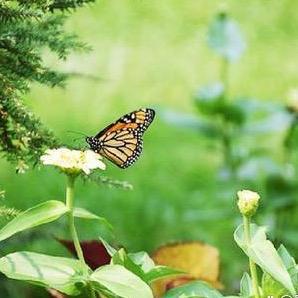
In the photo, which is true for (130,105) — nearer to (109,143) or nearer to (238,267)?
(238,267)

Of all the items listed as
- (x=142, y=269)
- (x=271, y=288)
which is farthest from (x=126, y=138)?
(x=271, y=288)

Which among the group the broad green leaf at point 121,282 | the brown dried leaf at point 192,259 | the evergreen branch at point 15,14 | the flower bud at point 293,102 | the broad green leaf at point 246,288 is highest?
the flower bud at point 293,102

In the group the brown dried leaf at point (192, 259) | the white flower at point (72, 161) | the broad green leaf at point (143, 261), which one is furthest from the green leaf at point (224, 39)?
the white flower at point (72, 161)

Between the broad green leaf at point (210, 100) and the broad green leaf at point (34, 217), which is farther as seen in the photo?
the broad green leaf at point (210, 100)

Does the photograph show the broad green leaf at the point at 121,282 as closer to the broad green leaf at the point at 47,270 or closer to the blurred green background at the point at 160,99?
the broad green leaf at the point at 47,270

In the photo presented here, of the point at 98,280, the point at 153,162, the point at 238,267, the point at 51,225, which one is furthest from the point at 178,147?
the point at 98,280

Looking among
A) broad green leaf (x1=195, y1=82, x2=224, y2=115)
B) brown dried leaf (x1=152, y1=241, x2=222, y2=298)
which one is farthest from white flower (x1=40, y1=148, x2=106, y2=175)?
broad green leaf (x1=195, y1=82, x2=224, y2=115)

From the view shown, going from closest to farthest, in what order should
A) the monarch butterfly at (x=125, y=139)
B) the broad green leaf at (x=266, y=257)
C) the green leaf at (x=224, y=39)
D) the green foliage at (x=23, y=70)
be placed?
1. the broad green leaf at (x=266, y=257)
2. the green foliage at (x=23, y=70)
3. the monarch butterfly at (x=125, y=139)
4. the green leaf at (x=224, y=39)
